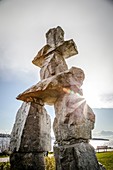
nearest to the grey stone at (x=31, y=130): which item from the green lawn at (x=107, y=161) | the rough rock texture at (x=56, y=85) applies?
the rough rock texture at (x=56, y=85)

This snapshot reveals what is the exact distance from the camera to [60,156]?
4047 mm

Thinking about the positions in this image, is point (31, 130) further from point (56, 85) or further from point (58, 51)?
point (58, 51)

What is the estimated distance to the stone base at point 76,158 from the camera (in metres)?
3.81

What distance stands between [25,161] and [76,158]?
1.34m

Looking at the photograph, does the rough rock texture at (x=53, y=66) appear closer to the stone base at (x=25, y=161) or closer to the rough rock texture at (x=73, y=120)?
the rough rock texture at (x=73, y=120)

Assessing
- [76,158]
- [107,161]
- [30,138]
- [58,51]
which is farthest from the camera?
[107,161]

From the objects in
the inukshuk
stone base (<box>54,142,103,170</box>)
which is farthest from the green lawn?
the inukshuk

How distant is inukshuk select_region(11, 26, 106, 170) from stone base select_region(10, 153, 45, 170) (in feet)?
0.07

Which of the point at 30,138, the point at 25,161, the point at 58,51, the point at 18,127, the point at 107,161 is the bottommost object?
the point at 107,161

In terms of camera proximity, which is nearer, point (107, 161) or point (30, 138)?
point (30, 138)

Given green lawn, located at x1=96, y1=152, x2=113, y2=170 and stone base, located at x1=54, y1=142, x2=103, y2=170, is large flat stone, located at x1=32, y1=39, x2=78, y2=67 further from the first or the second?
green lawn, located at x1=96, y1=152, x2=113, y2=170

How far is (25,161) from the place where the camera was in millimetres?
4453

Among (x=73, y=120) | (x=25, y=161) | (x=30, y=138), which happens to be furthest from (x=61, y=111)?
(x=25, y=161)

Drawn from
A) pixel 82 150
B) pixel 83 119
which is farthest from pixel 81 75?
pixel 82 150
